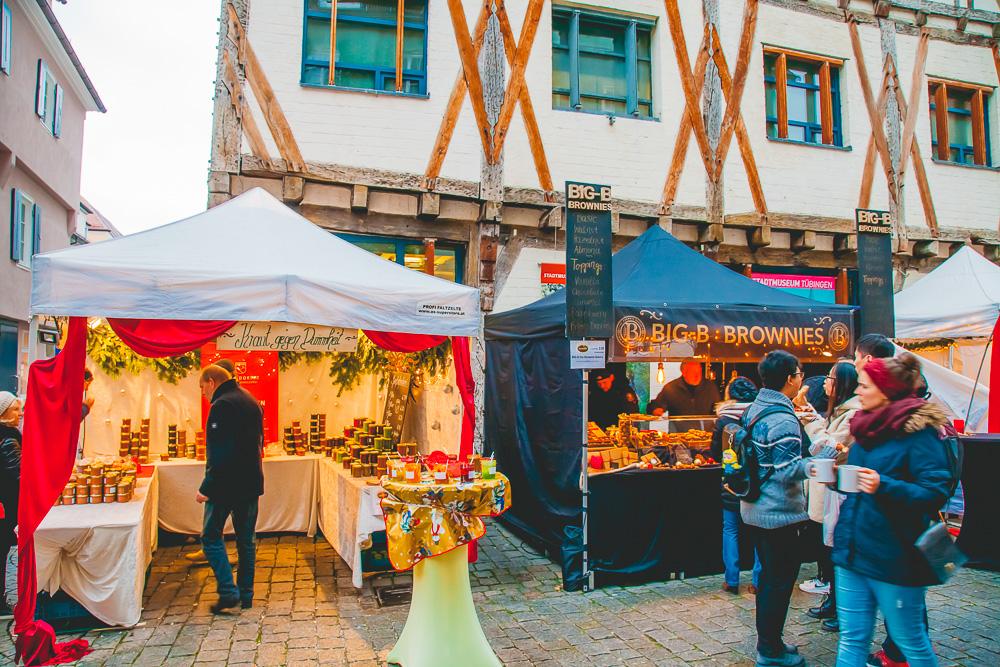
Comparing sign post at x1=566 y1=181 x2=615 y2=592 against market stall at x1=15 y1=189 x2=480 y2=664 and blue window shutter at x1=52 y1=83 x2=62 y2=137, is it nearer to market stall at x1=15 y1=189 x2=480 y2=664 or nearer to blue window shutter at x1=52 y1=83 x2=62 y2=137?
market stall at x1=15 y1=189 x2=480 y2=664

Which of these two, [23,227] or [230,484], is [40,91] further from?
[230,484]

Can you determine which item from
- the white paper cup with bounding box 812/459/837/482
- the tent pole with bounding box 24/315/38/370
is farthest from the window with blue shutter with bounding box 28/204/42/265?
the white paper cup with bounding box 812/459/837/482

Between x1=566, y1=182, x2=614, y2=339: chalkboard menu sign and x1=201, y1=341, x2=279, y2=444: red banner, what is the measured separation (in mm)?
3469

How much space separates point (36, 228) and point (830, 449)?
56.0 ft

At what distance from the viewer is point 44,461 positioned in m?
4.00

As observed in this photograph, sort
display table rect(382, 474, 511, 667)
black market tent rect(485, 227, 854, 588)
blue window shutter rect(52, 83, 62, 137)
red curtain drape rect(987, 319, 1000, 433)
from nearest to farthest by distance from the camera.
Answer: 1. display table rect(382, 474, 511, 667)
2. black market tent rect(485, 227, 854, 588)
3. red curtain drape rect(987, 319, 1000, 433)
4. blue window shutter rect(52, 83, 62, 137)

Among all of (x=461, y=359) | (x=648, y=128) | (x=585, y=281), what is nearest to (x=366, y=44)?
(x=648, y=128)

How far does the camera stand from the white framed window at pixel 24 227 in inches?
535

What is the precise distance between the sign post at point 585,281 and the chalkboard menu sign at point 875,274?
2.85 m

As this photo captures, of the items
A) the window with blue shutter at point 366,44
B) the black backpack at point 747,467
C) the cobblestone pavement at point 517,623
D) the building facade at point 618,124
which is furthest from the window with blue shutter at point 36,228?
the black backpack at point 747,467

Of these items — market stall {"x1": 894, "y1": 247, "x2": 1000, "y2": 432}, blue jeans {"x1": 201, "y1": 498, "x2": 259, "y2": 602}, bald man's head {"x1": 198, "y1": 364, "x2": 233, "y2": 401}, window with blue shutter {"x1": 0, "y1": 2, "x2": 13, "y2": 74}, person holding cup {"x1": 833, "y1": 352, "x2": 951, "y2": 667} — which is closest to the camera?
person holding cup {"x1": 833, "y1": 352, "x2": 951, "y2": 667}

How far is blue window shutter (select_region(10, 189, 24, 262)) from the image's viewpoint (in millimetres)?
13523

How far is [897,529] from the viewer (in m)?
2.76

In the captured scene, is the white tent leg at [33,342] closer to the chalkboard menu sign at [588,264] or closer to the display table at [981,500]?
the chalkboard menu sign at [588,264]
